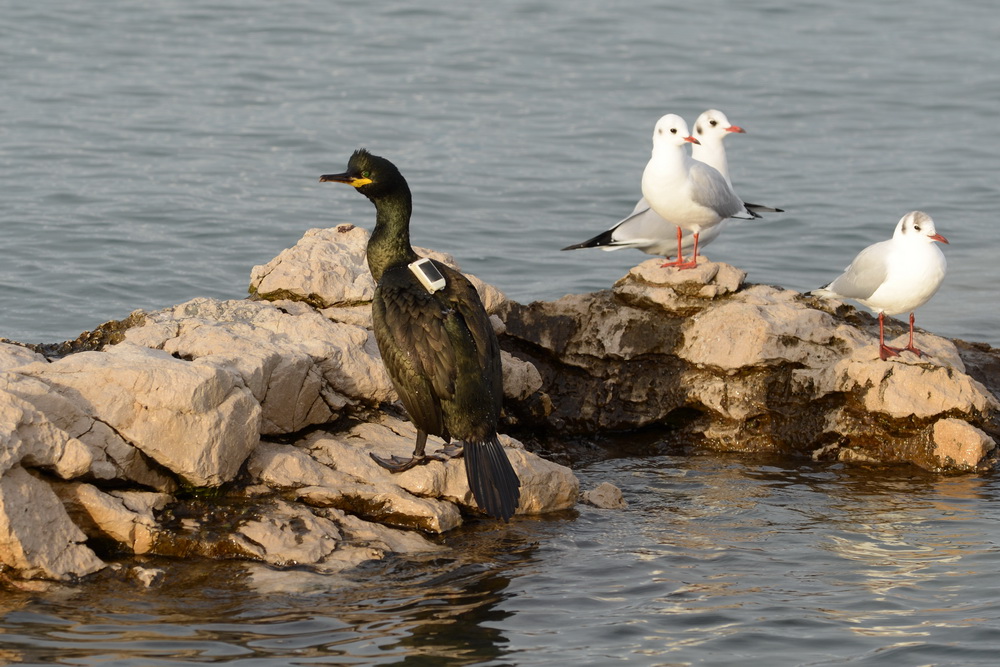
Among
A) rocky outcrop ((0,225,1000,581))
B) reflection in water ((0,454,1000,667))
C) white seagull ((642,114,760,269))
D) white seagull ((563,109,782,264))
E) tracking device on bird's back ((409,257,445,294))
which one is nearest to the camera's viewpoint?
reflection in water ((0,454,1000,667))

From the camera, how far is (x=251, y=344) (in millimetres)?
7555

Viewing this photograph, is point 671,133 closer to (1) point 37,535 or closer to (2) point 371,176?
(2) point 371,176

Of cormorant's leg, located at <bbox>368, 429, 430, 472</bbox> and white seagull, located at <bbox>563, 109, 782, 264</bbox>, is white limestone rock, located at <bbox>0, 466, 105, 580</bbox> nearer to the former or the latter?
cormorant's leg, located at <bbox>368, 429, 430, 472</bbox>

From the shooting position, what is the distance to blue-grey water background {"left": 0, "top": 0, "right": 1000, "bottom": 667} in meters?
6.20

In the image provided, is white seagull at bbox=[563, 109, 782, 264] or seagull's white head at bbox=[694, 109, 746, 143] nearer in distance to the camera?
white seagull at bbox=[563, 109, 782, 264]

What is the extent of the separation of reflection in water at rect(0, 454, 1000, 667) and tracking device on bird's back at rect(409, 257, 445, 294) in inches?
53.3

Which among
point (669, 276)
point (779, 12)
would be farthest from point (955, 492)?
point (779, 12)

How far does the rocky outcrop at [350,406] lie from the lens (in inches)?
262

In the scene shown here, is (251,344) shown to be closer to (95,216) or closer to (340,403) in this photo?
(340,403)

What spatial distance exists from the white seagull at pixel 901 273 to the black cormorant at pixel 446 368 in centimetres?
296

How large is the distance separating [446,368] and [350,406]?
2.87 feet

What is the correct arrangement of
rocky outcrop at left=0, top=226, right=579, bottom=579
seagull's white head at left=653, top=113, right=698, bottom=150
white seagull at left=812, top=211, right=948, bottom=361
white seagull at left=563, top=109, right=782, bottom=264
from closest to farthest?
1. rocky outcrop at left=0, top=226, right=579, bottom=579
2. white seagull at left=812, top=211, right=948, bottom=361
3. seagull's white head at left=653, top=113, right=698, bottom=150
4. white seagull at left=563, top=109, right=782, bottom=264

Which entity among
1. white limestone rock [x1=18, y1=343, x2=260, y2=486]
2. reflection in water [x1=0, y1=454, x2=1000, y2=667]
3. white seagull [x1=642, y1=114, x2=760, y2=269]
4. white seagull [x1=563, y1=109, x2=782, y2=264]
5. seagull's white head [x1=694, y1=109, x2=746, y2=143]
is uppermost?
seagull's white head [x1=694, y1=109, x2=746, y2=143]

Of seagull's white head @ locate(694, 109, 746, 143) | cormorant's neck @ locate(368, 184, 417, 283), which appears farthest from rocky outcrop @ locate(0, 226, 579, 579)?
seagull's white head @ locate(694, 109, 746, 143)
